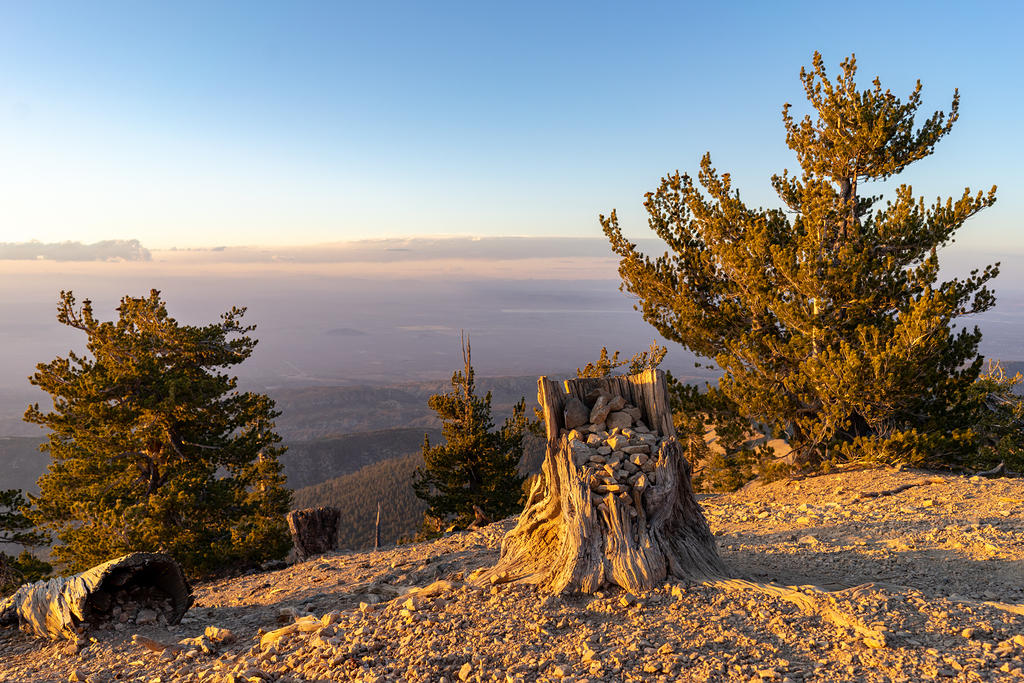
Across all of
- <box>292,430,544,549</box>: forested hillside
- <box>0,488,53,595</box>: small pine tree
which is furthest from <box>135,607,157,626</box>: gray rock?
<box>292,430,544,549</box>: forested hillside

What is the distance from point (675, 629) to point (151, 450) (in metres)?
21.1

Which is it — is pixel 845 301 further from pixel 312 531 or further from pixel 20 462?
pixel 20 462

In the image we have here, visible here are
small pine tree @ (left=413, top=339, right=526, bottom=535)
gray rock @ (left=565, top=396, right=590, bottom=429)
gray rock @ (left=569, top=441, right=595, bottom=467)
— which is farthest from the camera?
small pine tree @ (left=413, top=339, right=526, bottom=535)

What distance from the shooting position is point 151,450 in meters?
20.6

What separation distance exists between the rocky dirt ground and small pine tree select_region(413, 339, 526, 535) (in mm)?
16050

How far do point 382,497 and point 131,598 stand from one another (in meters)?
98.1

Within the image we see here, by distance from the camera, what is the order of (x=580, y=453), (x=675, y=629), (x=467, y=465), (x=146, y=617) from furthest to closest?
(x=467, y=465), (x=146, y=617), (x=580, y=453), (x=675, y=629)

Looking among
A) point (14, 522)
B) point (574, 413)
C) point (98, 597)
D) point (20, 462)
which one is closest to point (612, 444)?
point (574, 413)

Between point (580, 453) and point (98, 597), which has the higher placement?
point (580, 453)

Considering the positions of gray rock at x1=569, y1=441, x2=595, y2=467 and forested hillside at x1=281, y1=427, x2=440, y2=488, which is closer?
gray rock at x1=569, y1=441, x2=595, y2=467

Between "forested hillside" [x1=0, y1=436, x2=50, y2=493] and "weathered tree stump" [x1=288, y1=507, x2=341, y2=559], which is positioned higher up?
"weathered tree stump" [x1=288, y1=507, x2=341, y2=559]

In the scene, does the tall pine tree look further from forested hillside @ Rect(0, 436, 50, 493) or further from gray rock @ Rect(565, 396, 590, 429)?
forested hillside @ Rect(0, 436, 50, 493)

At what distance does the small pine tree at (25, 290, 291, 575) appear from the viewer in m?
17.8

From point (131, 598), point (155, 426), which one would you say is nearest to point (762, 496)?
point (131, 598)
